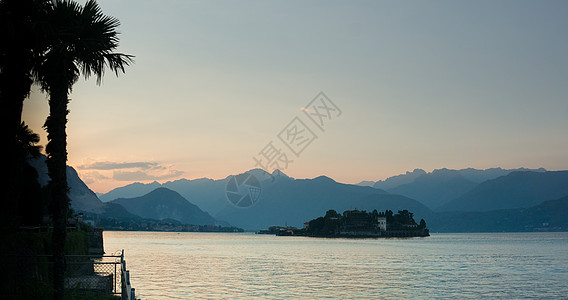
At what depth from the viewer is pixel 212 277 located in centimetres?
7062

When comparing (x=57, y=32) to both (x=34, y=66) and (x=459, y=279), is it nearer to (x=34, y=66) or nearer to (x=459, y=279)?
(x=34, y=66)

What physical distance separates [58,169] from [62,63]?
5.36 metres

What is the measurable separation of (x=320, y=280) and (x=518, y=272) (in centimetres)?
3411

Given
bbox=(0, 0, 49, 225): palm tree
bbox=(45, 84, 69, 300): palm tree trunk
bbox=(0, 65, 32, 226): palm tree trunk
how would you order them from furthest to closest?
1. bbox=(0, 0, 49, 225): palm tree
2. bbox=(0, 65, 32, 226): palm tree trunk
3. bbox=(45, 84, 69, 300): palm tree trunk

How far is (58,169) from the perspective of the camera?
2662cm

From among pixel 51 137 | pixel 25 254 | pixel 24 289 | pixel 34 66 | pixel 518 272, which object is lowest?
pixel 518 272

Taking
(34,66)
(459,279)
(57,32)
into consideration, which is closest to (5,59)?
(34,66)

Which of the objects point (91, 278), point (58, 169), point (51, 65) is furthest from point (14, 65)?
point (91, 278)

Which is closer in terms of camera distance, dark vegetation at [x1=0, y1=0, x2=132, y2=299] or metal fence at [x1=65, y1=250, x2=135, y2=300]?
metal fence at [x1=65, y1=250, x2=135, y2=300]

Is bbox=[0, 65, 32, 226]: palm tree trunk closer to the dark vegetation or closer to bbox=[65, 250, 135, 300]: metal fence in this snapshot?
the dark vegetation

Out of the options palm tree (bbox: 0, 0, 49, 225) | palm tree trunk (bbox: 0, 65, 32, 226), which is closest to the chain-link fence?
palm tree trunk (bbox: 0, 65, 32, 226)

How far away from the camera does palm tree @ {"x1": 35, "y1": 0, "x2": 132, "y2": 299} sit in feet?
87.4

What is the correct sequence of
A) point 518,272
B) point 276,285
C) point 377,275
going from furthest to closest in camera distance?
point 518,272, point 377,275, point 276,285

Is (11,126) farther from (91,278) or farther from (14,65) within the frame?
(91,278)
